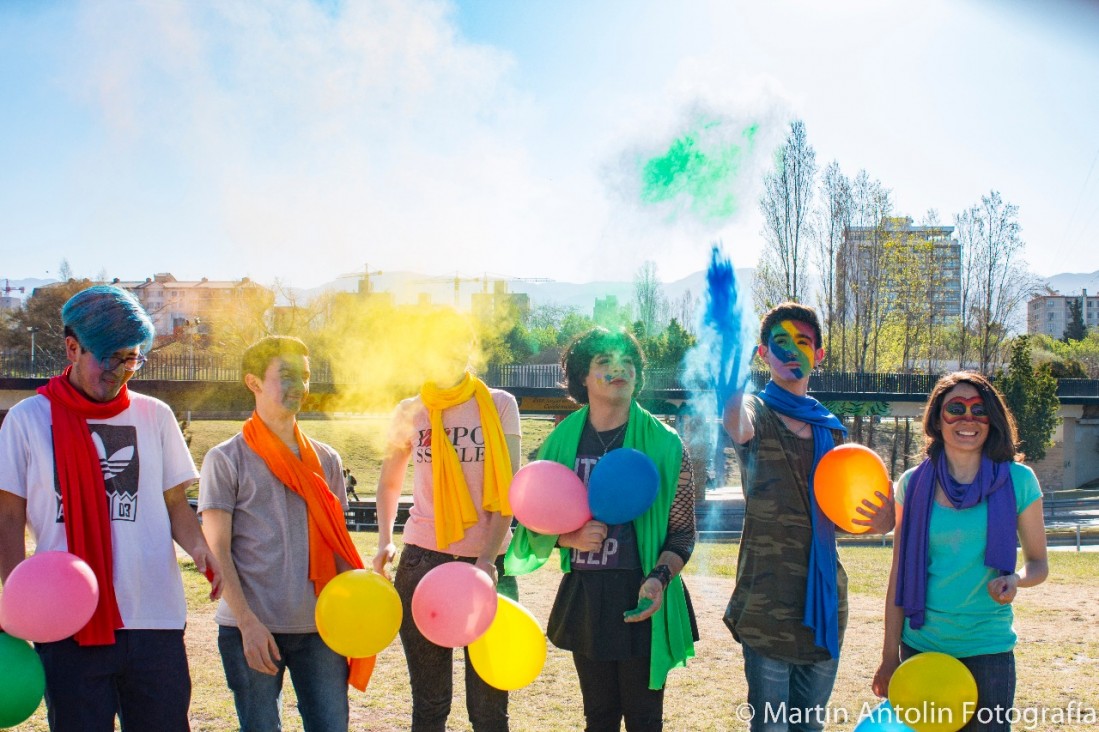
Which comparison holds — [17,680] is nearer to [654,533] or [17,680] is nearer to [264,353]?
[264,353]

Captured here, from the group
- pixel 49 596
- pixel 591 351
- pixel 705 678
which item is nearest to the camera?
pixel 49 596

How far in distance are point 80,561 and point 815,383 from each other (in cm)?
2912

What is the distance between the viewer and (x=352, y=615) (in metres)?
3.15

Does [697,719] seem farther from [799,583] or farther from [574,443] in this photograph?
[574,443]

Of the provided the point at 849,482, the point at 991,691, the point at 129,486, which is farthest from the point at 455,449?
the point at 991,691

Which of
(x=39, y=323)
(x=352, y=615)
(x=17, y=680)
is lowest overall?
(x=17, y=680)

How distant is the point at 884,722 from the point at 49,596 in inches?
113

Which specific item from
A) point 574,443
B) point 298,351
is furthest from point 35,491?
point 574,443

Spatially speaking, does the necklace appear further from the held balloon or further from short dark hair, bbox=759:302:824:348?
the held balloon

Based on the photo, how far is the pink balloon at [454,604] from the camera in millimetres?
3211

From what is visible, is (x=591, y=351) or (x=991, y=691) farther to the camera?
(x=591, y=351)

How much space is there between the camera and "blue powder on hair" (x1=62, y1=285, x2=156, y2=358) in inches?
119

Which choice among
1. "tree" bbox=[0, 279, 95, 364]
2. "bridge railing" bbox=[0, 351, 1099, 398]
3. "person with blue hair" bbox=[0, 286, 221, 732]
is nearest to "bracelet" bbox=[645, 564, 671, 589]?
"person with blue hair" bbox=[0, 286, 221, 732]

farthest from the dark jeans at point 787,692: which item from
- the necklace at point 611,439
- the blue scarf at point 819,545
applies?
the necklace at point 611,439
